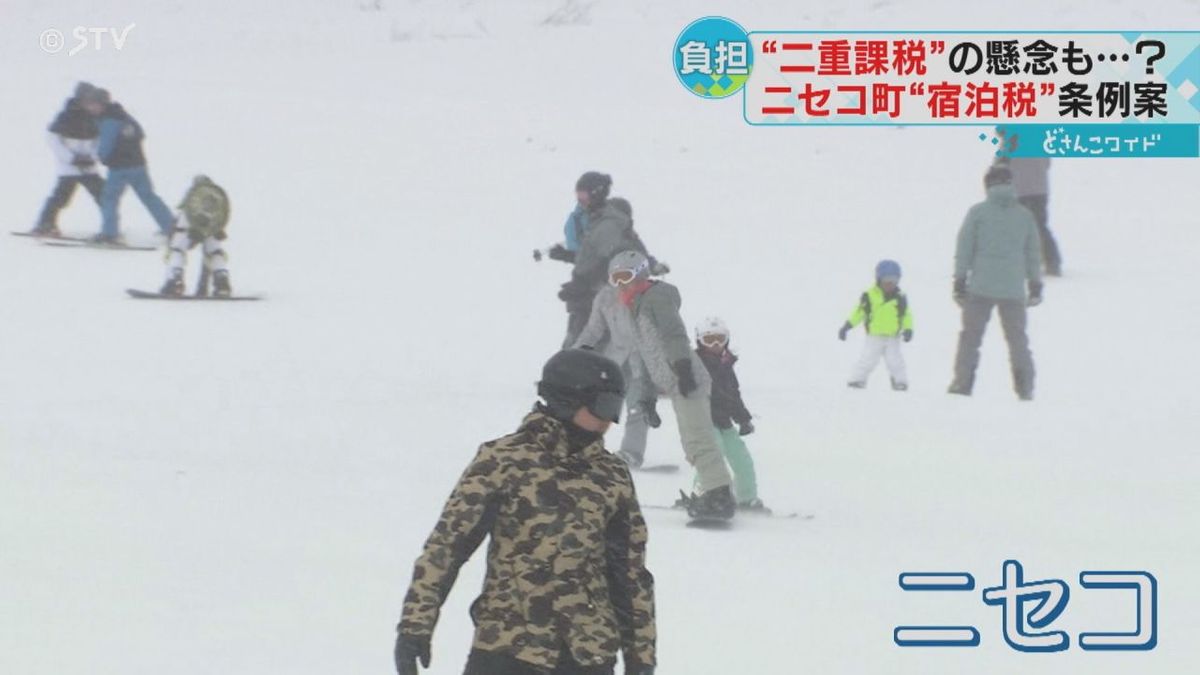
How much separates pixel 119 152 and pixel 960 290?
332 inches

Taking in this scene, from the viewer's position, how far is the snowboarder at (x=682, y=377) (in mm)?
10023

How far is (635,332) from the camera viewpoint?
34.0 ft

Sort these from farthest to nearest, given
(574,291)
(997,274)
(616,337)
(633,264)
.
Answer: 1. (997,274)
2. (574,291)
3. (616,337)
4. (633,264)

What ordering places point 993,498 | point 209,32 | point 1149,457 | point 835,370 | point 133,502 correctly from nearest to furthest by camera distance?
1. point 133,502
2. point 993,498
3. point 1149,457
4. point 835,370
5. point 209,32

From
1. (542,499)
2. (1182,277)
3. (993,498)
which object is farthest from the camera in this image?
(1182,277)

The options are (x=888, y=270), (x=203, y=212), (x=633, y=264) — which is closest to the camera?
(x=633, y=264)

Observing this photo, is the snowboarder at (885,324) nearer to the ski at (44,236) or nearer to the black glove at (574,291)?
the black glove at (574,291)

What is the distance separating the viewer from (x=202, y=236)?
1652 cm

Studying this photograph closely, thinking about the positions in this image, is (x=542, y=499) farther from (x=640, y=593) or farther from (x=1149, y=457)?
(x=1149, y=457)

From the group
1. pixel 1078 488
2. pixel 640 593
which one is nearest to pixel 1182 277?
pixel 1078 488

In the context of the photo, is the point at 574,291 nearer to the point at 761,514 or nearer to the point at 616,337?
the point at 616,337

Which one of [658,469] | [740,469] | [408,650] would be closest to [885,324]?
[658,469]

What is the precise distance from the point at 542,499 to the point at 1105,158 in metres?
24.4

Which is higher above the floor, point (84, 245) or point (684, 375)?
point (84, 245)
